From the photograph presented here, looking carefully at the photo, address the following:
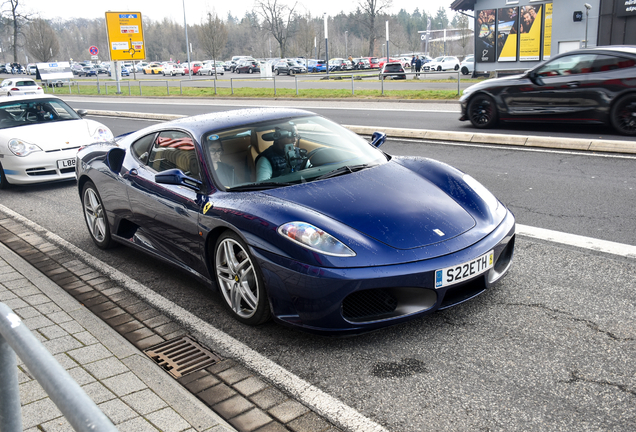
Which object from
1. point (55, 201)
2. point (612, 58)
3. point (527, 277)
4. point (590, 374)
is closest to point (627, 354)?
point (590, 374)

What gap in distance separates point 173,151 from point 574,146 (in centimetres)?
691

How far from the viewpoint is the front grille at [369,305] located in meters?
3.40

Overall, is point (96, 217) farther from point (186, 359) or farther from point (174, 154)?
point (186, 359)

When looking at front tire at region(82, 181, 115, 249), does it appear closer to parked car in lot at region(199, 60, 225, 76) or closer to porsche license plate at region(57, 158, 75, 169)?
porsche license plate at region(57, 158, 75, 169)

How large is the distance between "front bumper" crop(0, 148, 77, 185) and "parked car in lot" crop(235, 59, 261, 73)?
171 feet

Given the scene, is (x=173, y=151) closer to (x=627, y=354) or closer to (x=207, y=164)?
(x=207, y=164)

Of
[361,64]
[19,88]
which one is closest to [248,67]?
[361,64]

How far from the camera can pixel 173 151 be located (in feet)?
15.9

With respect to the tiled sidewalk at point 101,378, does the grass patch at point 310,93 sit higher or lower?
higher

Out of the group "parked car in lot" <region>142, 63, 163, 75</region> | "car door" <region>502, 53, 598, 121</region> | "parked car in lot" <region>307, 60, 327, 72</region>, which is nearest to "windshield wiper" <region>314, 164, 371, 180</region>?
"car door" <region>502, 53, 598, 121</region>

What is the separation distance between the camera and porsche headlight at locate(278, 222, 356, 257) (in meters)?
3.44

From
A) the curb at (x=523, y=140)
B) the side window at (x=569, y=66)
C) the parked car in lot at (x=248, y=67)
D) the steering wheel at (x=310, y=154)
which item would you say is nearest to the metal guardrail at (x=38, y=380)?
the steering wheel at (x=310, y=154)

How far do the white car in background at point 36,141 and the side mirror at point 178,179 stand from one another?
18.4ft

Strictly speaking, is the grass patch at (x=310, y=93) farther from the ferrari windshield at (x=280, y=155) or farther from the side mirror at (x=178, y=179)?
the side mirror at (x=178, y=179)
